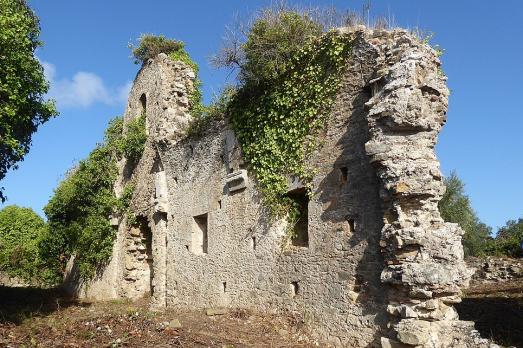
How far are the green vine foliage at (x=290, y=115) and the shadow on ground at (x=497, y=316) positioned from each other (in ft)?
13.7

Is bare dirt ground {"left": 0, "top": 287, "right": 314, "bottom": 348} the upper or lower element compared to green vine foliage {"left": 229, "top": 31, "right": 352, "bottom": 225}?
lower

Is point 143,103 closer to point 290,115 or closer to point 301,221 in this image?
point 290,115

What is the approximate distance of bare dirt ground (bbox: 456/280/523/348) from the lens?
8.64m

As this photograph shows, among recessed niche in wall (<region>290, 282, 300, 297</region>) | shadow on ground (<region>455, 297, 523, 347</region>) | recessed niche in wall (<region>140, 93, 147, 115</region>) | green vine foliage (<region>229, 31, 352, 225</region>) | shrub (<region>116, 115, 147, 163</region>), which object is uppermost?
recessed niche in wall (<region>140, 93, 147, 115</region>)

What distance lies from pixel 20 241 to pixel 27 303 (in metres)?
12.1

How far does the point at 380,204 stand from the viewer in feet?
24.3

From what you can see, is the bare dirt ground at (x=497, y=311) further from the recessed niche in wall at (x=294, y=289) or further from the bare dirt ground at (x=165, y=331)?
the bare dirt ground at (x=165, y=331)

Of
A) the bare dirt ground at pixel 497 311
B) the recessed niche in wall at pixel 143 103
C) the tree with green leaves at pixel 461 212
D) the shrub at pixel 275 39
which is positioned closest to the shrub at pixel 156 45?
the recessed niche in wall at pixel 143 103

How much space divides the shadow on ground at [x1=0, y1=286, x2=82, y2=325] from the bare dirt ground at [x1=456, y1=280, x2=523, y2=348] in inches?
378

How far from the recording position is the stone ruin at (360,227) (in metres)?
6.73

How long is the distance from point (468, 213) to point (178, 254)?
19222mm

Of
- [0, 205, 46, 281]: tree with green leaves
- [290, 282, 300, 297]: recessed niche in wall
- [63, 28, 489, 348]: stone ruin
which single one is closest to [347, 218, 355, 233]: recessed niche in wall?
[63, 28, 489, 348]: stone ruin

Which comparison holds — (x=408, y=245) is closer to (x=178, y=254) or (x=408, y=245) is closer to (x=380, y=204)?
(x=380, y=204)

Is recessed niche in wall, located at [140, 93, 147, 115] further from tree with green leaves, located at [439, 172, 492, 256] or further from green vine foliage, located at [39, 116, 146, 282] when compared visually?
tree with green leaves, located at [439, 172, 492, 256]
